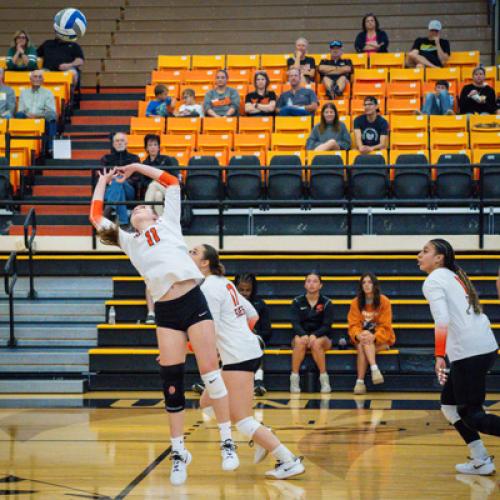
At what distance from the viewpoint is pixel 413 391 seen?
1027 cm

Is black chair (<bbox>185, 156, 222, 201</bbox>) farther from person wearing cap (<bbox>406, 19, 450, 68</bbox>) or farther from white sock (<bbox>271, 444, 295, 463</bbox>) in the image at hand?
white sock (<bbox>271, 444, 295, 463</bbox>)

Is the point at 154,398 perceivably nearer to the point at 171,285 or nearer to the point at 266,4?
the point at 171,285

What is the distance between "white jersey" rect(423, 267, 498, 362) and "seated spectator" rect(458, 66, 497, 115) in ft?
26.2

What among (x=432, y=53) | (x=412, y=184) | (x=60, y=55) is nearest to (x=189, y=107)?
(x=60, y=55)

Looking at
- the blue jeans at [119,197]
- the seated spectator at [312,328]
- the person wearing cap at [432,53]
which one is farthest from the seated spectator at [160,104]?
the seated spectator at [312,328]

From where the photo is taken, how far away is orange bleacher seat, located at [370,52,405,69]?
15.5 meters

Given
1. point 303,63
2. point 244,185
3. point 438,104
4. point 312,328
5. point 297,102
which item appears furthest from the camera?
point 303,63

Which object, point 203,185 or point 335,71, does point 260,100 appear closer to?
point 335,71

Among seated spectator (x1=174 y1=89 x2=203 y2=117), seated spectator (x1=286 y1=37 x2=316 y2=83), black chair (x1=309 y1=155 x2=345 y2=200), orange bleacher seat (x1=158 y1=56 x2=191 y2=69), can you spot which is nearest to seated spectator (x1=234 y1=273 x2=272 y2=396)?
black chair (x1=309 y1=155 x2=345 y2=200)

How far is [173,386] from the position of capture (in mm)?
6152

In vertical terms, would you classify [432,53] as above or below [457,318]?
above

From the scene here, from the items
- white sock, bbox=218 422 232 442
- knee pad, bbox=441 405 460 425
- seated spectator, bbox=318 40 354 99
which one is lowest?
white sock, bbox=218 422 232 442

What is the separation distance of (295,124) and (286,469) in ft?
26.3

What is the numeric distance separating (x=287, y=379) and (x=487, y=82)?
640 cm
